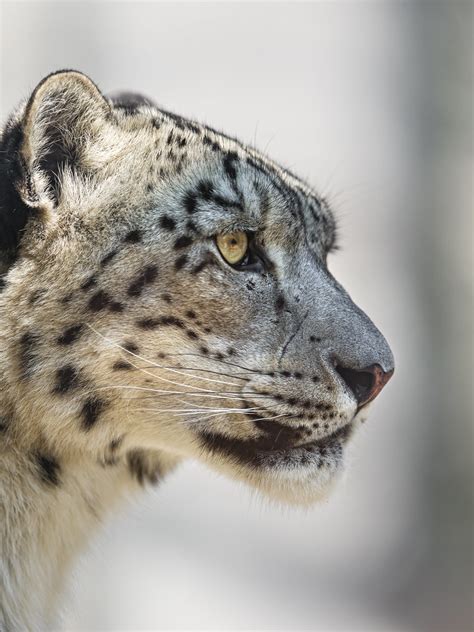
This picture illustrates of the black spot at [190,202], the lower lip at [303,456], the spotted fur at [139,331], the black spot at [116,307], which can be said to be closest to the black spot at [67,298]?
the spotted fur at [139,331]

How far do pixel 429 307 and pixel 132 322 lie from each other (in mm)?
6951

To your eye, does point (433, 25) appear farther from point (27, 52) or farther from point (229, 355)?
point (229, 355)

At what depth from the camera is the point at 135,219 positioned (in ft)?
12.0

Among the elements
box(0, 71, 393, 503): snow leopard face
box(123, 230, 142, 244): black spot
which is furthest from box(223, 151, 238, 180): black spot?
box(123, 230, 142, 244): black spot

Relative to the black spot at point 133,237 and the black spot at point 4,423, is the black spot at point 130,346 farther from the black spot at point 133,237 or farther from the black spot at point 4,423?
the black spot at point 4,423

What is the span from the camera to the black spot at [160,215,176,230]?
12.0ft

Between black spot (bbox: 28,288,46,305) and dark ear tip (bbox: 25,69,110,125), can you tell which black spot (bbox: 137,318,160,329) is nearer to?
black spot (bbox: 28,288,46,305)

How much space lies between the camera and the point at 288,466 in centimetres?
367

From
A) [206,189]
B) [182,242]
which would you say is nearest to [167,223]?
[182,242]

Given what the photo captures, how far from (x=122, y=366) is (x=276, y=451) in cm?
66

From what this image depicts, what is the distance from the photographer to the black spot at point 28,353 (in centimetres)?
348

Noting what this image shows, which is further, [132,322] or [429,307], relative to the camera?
[429,307]

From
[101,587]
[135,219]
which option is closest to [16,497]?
[135,219]

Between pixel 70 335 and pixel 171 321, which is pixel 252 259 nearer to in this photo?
pixel 171 321
